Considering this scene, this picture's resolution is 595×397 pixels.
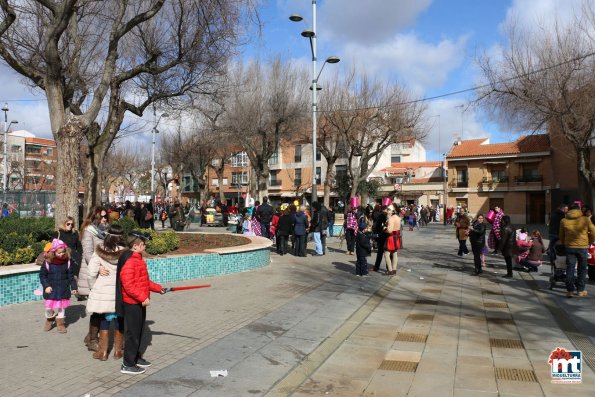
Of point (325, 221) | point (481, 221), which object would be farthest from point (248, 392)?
point (325, 221)

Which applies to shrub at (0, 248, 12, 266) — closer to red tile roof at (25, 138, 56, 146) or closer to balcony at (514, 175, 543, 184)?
balcony at (514, 175, 543, 184)

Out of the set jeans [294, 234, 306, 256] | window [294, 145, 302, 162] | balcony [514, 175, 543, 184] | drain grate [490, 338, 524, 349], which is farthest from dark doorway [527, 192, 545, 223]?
drain grate [490, 338, 524, 349]

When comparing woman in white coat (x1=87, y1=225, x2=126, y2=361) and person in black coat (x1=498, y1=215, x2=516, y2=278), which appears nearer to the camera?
woman in white coat (x1=87, y1=225, x2=126, y2=361)

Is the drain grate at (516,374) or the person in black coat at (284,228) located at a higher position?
the person in black coat at (284,228)

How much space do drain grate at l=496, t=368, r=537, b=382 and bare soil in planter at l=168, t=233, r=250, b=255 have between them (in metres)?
7.60

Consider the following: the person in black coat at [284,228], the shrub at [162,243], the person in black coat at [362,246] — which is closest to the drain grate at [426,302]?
the person in black coat at [362,246]

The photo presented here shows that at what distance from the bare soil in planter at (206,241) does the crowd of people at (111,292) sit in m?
4.92

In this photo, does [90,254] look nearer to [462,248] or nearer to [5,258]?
[5,258]

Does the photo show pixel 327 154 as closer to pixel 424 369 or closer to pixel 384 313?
pixel 384 313

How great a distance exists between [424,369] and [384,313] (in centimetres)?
252

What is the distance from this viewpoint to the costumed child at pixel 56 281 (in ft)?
19.1

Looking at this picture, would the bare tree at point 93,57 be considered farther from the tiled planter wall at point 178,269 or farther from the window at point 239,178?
the window at point 239,178

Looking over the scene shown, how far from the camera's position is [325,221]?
14.6m

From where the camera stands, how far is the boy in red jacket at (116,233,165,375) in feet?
14.9
